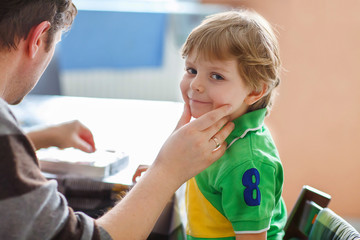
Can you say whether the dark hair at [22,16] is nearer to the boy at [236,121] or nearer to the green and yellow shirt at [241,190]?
the boy at [236,121]

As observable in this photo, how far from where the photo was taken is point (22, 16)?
837 millimetres

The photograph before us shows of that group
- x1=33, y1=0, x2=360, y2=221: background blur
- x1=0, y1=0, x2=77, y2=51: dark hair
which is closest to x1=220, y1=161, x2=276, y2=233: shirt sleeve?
x1=0, y1=0, x2=77, y2=51: dark hair

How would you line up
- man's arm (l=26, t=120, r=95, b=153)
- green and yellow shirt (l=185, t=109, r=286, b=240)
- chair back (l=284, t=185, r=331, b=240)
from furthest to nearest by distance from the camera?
man's arm (l=26, t=120, r=95, b=153) → chair back (l=284, t=185, r=331, b=240) → green and yellow shirt (l=185, t=109, r=286, b=240)

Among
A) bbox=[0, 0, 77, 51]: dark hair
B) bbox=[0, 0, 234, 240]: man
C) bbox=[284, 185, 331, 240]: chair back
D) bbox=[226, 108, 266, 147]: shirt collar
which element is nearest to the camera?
bbox=[0, 0, 234, 240]: man

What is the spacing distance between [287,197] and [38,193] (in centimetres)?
223

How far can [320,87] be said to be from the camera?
8.39 feet

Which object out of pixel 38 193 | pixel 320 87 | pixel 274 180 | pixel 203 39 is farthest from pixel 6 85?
pixel 320 87

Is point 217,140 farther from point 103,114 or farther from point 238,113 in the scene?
point 103,114

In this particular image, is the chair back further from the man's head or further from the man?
the man's head

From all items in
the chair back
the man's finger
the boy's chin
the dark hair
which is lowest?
the chair back

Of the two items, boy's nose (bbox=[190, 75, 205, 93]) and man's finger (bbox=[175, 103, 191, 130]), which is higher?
boy's nose (bbox=[190, 75, 205, 93])

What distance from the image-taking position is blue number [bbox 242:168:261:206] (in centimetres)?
92

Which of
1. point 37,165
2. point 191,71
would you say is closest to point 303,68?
point 191,71

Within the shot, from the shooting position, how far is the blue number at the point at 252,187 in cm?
92
